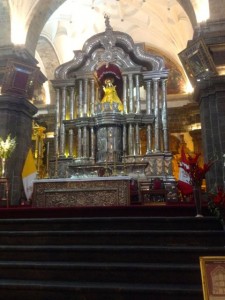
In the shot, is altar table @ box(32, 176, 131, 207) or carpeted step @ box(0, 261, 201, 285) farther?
altar table @ box(32, 176, 131, 207)

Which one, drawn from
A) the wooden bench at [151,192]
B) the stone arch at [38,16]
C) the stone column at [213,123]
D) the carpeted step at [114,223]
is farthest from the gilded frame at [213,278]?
the stone arch at [38,16]

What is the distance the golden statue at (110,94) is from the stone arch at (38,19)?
2.76m

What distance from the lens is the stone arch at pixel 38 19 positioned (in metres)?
11.3

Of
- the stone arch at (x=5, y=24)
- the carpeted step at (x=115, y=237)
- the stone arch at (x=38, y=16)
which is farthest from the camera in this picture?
the stone arch at (x=38, y=16)

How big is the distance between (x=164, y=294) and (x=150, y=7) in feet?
45.7

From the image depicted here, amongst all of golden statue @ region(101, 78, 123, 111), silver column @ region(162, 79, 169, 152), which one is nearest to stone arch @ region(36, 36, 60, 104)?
golden statue @ region(101, 78, 123, 111)

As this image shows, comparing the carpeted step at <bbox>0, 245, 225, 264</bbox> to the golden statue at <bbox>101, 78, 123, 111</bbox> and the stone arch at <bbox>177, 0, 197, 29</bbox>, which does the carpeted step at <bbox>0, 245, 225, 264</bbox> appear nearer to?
the golden statue at <bbox>101, 78, 123, 111</bbox>

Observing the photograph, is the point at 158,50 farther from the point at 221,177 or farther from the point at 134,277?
the point at 134,277

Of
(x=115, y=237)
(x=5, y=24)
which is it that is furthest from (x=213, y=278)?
(x=5, y=24)

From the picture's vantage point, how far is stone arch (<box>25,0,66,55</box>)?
447 inches

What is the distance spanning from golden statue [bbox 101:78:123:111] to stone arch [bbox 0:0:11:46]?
3.35 meters

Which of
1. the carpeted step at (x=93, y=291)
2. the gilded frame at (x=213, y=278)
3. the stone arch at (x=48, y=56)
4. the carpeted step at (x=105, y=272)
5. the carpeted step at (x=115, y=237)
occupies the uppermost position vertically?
the stone arch at (x=48, y=56)

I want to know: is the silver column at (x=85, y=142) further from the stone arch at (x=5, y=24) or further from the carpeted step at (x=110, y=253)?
the carpeted step at (x=110, y=253)

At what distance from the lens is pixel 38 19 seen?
11.7m
